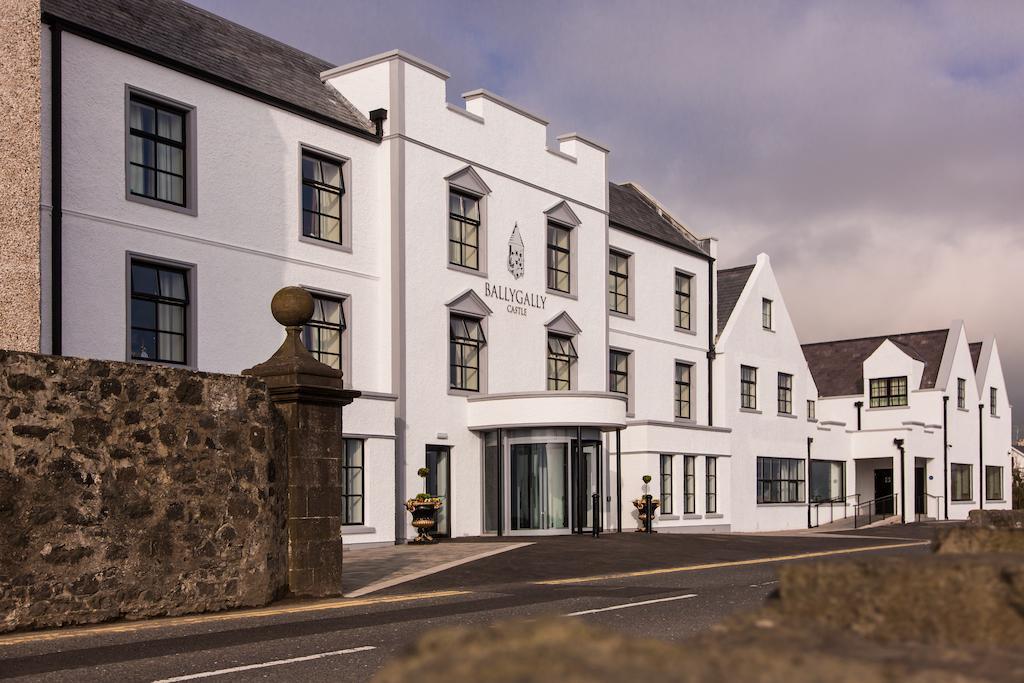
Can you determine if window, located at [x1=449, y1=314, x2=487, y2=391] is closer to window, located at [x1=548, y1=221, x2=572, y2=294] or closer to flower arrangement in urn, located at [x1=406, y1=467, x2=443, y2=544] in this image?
window, located at [x1=548, y1=221, x2=572, y2=294]

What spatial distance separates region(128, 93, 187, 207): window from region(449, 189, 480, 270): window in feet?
26.1

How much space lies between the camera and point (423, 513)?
2630 centimetres

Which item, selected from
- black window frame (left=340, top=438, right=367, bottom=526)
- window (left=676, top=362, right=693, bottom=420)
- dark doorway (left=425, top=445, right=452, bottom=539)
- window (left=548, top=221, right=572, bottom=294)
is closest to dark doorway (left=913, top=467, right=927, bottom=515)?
window (left=676, top=362, right=693, bottom=420)

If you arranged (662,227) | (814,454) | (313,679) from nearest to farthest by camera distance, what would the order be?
(313,679) < (662,227) < (814,454)

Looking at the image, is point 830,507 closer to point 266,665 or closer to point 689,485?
point 689,485

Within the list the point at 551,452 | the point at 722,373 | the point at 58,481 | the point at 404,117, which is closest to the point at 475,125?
the point at 404,117

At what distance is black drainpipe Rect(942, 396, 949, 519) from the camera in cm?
5203

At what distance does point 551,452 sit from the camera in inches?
1162

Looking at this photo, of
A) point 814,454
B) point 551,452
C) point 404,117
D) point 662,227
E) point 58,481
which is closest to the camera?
point 58,481

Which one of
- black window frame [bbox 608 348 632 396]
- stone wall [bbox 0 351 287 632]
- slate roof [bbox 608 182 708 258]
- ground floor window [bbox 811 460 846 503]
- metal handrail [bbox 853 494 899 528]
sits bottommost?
metal handrail [bbox 853 494 899 528]

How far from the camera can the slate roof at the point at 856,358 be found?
181 ft

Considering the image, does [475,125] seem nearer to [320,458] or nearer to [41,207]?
[41,207]

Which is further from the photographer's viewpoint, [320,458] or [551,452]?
[551,452]

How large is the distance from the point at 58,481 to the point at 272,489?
2854mm
